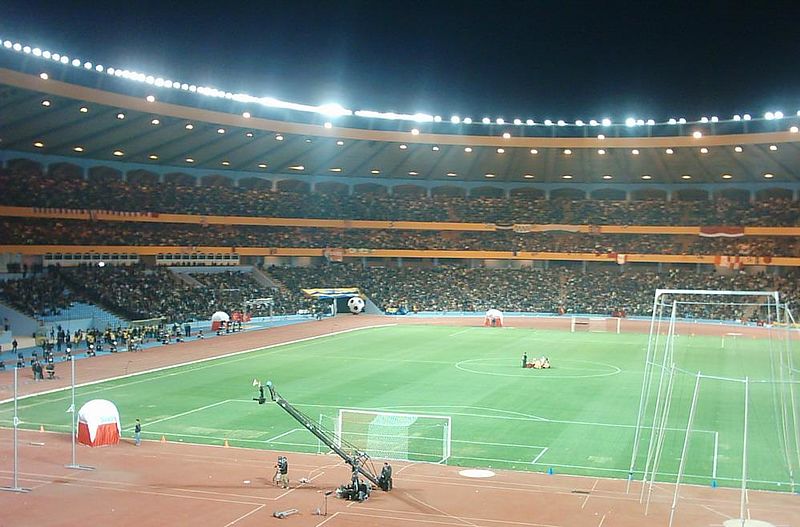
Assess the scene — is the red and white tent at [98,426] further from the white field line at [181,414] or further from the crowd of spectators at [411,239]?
the crowd of spectators at [411,239]

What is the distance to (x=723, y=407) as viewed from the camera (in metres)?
31.7

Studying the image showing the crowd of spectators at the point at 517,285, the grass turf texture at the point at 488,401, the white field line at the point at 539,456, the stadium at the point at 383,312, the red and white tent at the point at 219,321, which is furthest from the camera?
the crowd of spectators at the point at 517,285

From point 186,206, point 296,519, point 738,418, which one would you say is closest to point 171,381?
point 296,519

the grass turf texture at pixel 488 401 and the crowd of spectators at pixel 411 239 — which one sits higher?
the crowd of spectators at pixel 411 239

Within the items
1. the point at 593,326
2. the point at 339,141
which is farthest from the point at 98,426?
the point at 339,141

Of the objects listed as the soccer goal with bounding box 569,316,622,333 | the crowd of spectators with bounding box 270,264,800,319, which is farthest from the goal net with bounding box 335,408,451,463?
the crowd of spectators with bounding box 270,264,800,319

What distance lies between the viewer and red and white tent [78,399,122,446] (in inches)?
965

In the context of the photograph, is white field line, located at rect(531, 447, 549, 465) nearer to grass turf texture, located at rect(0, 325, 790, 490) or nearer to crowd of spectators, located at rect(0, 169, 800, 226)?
grass turf texture, located at rect(0, 325, 790, 490)

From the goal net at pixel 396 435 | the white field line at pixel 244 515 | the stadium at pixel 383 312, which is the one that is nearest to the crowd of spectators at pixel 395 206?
the stadium at pixel 383 312

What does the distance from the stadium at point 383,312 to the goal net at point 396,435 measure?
6.1 inches

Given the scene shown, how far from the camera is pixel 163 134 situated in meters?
63.9

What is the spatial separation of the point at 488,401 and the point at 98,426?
590 inches

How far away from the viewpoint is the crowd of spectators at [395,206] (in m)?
70.4

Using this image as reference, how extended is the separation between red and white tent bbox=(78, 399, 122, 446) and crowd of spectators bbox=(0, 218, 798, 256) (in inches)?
1724
